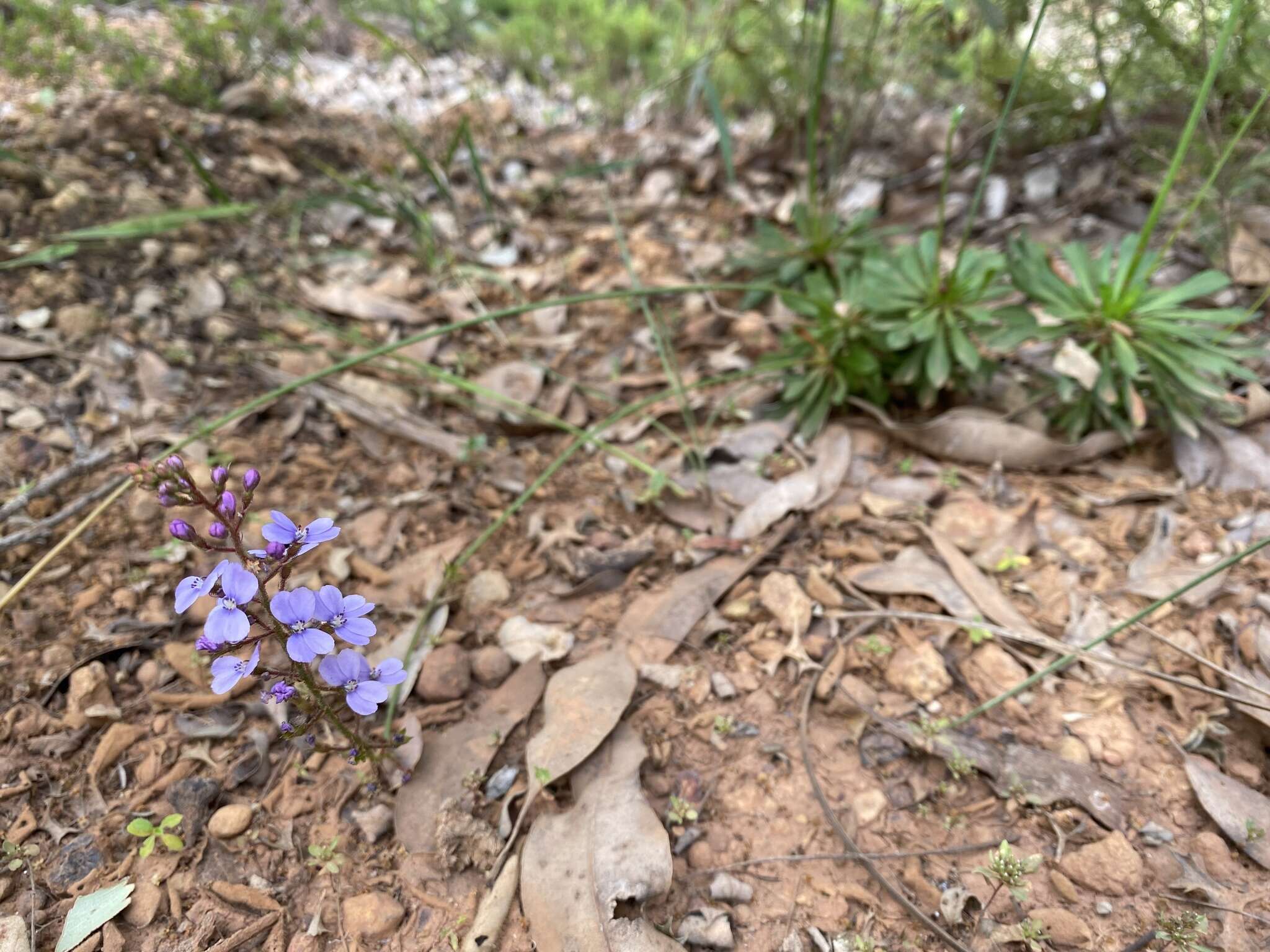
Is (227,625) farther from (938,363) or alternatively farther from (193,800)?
(938,363)

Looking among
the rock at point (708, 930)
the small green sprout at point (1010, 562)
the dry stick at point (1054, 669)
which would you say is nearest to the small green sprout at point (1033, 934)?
the dry stick at point (1054, 669)

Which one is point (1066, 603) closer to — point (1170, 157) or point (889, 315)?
point (889, 315)

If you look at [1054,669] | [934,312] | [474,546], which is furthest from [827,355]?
[474,546]

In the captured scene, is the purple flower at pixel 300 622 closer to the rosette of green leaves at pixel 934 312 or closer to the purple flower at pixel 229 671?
the purple flower at pixel 229 671

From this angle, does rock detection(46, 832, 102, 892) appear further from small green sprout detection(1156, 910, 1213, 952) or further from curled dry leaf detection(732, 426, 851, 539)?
small green sprout detection(1156, 910, 1213, 952)

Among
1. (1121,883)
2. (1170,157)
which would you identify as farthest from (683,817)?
(1170,157)

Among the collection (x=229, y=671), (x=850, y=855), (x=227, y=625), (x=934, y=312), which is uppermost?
(x=934, y=312)

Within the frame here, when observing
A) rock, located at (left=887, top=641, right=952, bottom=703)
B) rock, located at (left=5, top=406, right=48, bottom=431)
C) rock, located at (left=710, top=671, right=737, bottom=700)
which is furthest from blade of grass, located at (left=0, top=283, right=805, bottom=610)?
rock, located at (left=887, top=641, right=952, bottom=703)
